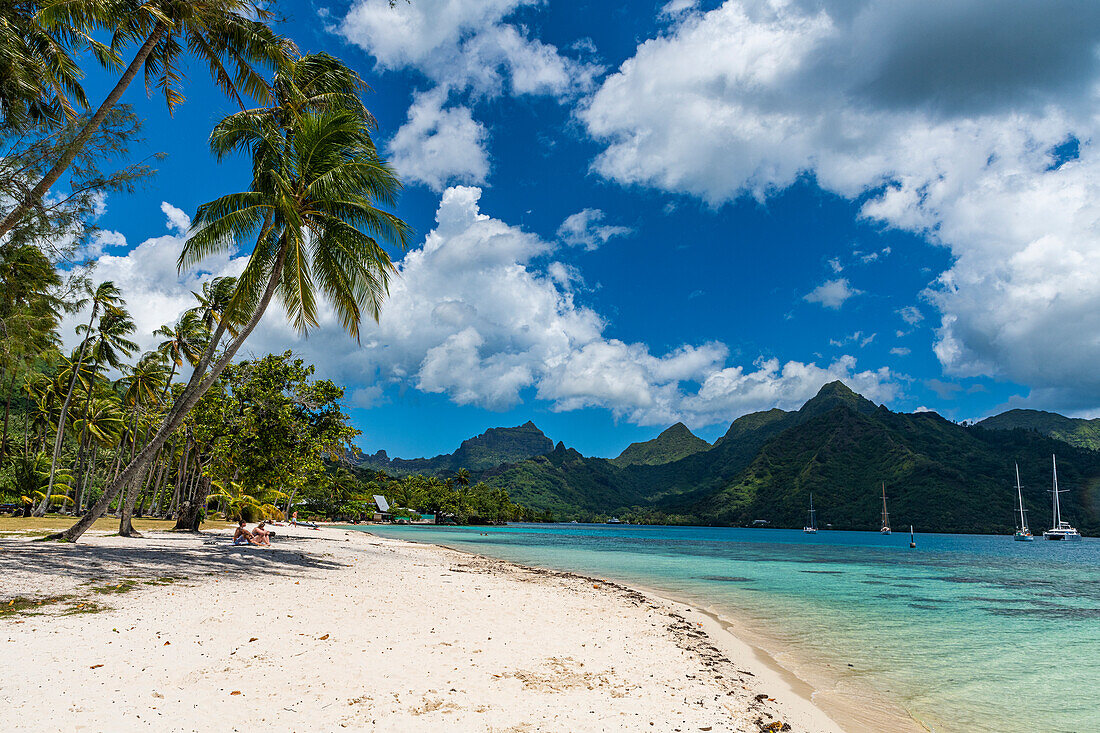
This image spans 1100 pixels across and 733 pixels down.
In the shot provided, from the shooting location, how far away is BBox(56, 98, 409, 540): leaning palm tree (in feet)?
45.6

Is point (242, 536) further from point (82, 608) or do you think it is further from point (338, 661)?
point (338, 661)

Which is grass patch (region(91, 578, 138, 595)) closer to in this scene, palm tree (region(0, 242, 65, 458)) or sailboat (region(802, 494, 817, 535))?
palm tree (region(0, 242, 65, 458))

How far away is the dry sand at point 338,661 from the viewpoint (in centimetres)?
443

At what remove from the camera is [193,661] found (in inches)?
216

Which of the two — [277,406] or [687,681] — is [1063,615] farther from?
[277,406]

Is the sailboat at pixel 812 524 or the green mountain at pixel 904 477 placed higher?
the green mountain at pixel 904 477

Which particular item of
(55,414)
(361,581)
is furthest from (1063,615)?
(55,414)

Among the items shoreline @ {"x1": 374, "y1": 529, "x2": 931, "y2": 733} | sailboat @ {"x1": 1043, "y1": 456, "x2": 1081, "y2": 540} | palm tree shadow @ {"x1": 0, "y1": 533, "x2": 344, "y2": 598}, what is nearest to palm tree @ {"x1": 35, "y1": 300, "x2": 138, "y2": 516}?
palm tree shadow @ {"x1": 0, "y1": 533, "x2": 344, "y2": 598}

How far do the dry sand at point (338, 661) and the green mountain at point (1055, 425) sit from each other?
158197 millimetres

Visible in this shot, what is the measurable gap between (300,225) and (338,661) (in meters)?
11.4

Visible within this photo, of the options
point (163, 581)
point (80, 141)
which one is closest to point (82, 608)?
point (163, 581)

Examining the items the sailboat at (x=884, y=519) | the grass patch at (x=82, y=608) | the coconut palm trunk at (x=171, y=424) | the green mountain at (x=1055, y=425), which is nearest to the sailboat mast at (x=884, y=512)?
Result: the sailboat at (x=884, y=519)

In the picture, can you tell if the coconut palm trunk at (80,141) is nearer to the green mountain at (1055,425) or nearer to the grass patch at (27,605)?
the grass patch at (27,605)

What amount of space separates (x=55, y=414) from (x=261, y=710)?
47.9 metres
